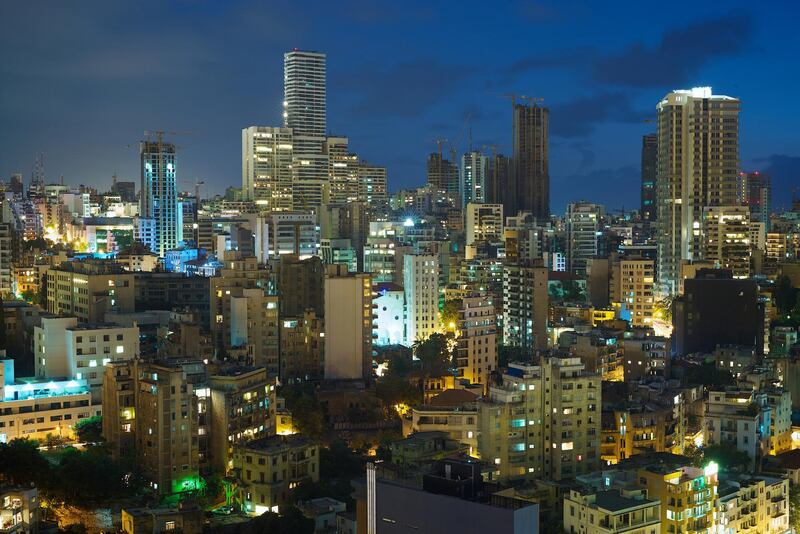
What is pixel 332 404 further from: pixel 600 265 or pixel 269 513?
pixel 600 265

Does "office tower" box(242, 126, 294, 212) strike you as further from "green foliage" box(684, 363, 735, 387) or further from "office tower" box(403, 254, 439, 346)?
"green foliage" box(684, 363, 735, 387)

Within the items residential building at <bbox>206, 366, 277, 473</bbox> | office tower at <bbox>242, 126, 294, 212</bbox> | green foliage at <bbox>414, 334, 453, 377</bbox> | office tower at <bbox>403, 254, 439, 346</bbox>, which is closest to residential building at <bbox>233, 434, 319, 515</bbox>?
residential building at <bbox>206, 366, 277, 473</bbox>

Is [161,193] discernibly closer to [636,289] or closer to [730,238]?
[636,289]

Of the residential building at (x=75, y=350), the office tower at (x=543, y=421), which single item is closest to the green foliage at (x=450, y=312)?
the residential building at (x=75, y=350)

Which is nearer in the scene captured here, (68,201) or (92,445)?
(92,445)

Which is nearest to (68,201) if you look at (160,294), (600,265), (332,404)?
(160,294)

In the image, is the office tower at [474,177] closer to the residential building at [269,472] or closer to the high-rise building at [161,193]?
the high-rise building at [161,193]

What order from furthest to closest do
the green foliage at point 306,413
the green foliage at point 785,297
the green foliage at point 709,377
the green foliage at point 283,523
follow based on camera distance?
the green foliage at point 785,297, the green foliage at point 709,377, the green foliage at point 306,413, the green foliage at point 283,523
